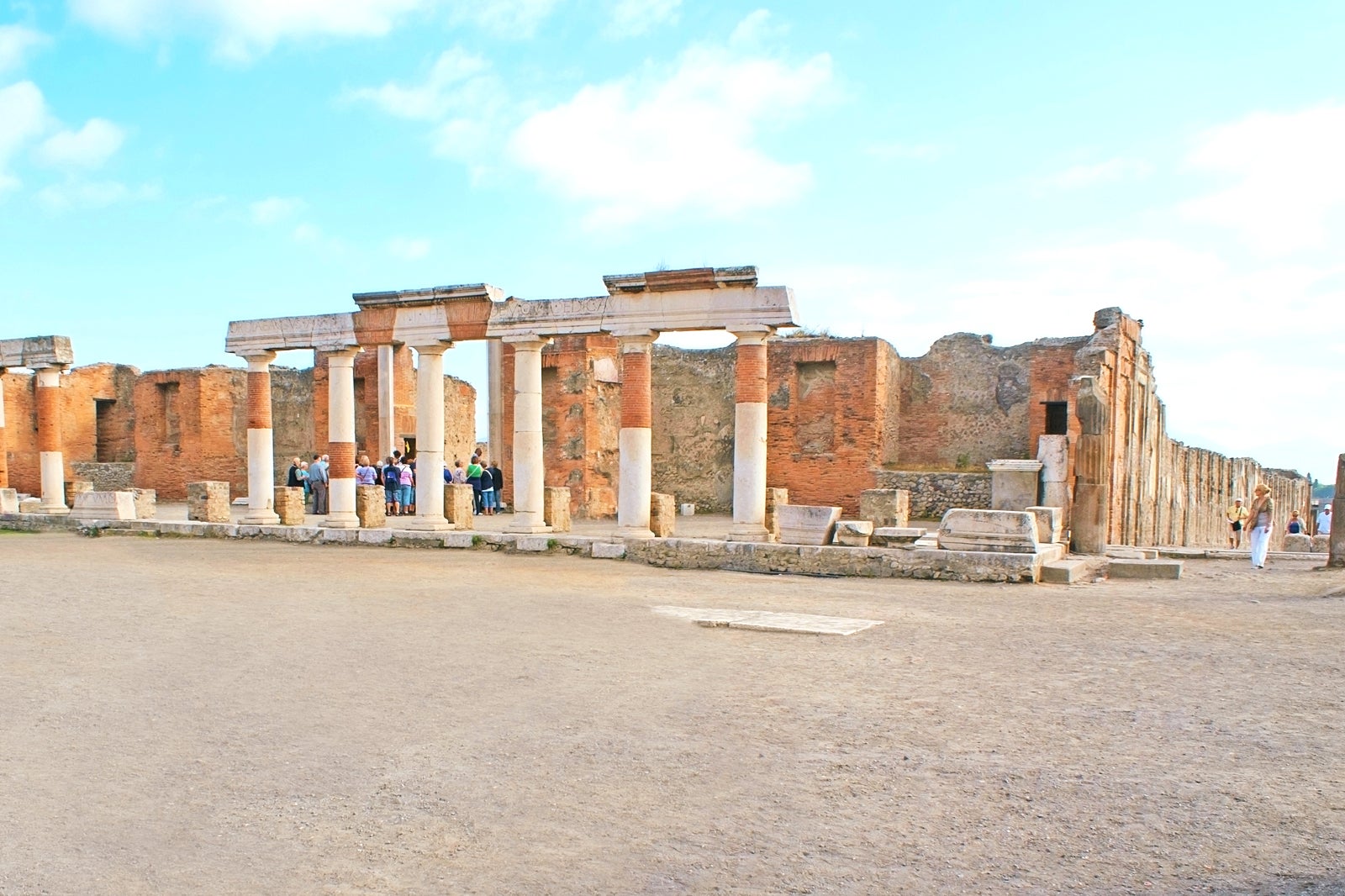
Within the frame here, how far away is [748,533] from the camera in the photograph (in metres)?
12.7

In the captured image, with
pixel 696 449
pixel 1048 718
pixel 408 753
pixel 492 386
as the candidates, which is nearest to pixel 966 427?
pixel 696 449

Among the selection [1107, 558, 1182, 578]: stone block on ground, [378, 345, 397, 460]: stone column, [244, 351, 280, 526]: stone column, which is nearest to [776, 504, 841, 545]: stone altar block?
[1107, 558, 1182, 578]: stone block on ground

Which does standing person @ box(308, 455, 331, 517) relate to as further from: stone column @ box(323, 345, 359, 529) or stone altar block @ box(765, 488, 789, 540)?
stone altar block @ box(765, 488, 789, 540)

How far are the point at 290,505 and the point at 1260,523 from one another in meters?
15.3

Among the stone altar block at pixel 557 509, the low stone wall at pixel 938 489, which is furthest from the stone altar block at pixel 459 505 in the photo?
the low stone wall at pixel 938 489

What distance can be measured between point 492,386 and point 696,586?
1372 cm

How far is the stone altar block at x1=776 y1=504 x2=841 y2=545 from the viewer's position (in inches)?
462

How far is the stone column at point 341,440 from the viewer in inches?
617

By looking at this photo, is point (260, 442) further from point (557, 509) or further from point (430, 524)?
point (557, 509)

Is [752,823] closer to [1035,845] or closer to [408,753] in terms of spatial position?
[1035,845]

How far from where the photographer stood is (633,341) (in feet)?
44.9

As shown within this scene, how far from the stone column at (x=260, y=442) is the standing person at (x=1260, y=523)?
50.7 feet

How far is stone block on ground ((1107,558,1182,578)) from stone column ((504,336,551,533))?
319 inches

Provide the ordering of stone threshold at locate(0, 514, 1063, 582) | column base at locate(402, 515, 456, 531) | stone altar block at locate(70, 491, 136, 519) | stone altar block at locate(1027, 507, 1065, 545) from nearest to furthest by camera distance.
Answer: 1. stone threshold at locate(0, 514, 1063, 582)
2. stone altar block at locate(1027, 507, 1065, 545)
3. column base at locate(402, 515, 456, 531)
4. stone altar block at locate(70, 491, 136, 519)
